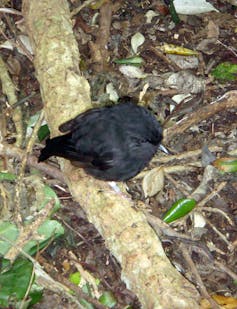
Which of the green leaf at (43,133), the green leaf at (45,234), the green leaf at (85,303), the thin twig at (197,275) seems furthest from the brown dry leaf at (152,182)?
the green leaf at (85,303)

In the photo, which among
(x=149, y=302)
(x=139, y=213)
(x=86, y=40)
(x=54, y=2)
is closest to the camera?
(x=149, y=302)

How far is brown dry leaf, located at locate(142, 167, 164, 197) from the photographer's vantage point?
5258 millimetres

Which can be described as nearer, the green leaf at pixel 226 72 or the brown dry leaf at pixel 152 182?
the brown dry leaf at pixel 152 182

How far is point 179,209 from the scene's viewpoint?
199 inches

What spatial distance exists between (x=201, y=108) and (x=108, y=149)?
1.26m

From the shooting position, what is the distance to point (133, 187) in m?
5.32

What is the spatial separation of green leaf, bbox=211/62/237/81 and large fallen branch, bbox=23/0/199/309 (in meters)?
1.45

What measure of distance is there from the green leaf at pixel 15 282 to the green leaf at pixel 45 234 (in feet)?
0.72

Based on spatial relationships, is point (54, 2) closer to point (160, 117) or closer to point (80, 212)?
point (160, 117)

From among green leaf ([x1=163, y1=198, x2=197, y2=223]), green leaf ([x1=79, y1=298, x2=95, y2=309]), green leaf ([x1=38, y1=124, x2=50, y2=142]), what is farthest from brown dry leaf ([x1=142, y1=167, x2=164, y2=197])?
green leaf ([x1=79, y1=298, x2=95, y2=309])

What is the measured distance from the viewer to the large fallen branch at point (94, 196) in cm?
401

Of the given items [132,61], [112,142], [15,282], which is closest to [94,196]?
[112,142]

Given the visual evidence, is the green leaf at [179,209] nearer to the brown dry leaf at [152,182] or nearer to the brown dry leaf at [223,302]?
the brown dry leaf at [152,182]

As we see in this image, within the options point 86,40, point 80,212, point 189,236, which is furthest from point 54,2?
point 189,236
